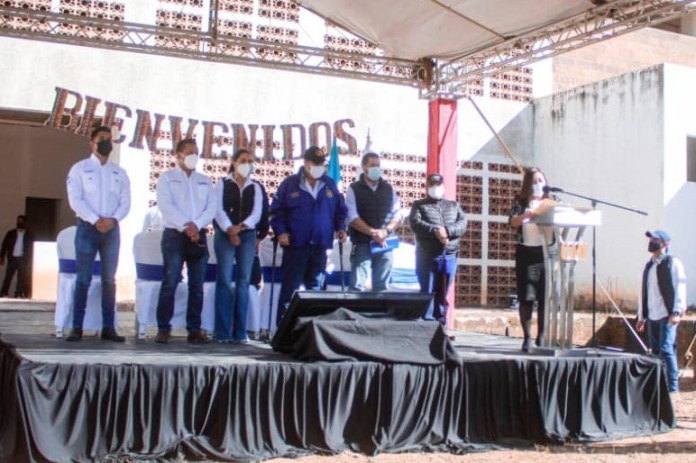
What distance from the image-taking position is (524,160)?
1482 centimetres

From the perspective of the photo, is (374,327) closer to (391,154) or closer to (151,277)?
(151,277)

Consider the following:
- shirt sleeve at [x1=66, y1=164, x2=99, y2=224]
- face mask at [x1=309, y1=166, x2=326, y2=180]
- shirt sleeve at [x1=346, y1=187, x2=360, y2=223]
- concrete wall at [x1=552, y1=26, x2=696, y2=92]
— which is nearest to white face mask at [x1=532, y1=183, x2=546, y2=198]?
shirt sleeve at [x1=346, y1=187, x2=360, y2=223]

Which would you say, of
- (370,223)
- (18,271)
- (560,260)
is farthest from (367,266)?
(18,271)

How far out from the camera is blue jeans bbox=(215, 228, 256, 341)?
6391 mm

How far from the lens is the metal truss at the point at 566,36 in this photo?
291 inches

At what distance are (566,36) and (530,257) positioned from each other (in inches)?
131

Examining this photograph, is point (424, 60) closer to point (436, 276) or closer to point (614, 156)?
point (436, 276)

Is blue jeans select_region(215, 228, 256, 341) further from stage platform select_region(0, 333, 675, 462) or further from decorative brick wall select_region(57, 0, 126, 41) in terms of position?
decorative brick wall select_region(57, 0, 126, 41)

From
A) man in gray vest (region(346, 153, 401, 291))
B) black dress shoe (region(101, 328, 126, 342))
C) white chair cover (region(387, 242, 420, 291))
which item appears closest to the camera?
black dress shoe (region(101, 328, 126, 342))

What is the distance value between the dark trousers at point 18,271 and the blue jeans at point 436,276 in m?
9.76

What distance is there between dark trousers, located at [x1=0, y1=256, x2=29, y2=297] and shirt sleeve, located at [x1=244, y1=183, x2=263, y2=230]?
29.8 feet

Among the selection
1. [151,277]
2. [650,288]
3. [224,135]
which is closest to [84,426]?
[151,277]

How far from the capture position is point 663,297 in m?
7.73

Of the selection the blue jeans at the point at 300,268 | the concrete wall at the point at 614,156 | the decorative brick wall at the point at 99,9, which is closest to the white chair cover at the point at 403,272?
the blue jeans at the point at 300,268
